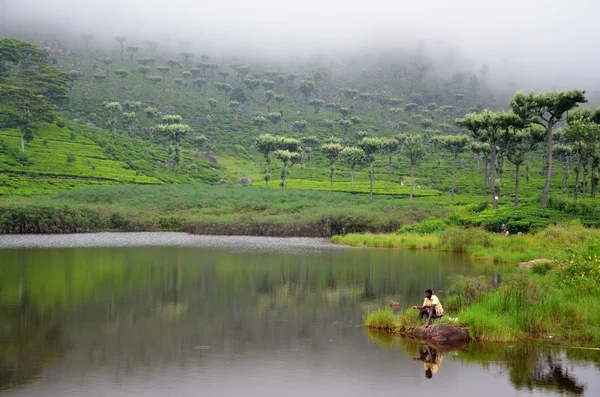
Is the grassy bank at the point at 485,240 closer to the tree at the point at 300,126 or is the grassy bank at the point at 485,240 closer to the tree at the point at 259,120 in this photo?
the tree at the point at 259,120

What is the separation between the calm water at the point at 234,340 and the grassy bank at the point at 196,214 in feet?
93.4

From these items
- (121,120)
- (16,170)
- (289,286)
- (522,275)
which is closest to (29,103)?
(16,170)

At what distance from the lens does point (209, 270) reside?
4131 centimetres

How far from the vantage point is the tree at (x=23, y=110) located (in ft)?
361

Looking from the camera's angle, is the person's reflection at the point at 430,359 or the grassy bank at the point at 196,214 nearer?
the person's reflection at the point at 430,359

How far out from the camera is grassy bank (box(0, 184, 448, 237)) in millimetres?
70375

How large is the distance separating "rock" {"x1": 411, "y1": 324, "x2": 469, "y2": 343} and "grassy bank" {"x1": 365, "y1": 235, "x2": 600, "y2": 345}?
0.42m

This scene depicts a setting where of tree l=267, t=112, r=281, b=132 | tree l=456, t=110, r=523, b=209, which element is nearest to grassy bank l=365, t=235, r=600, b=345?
tree l=456, t=110, r=523, b=209

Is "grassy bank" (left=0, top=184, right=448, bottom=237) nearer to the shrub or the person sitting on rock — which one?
the shrub

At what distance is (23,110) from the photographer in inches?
4456

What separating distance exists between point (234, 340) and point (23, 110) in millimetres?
104808

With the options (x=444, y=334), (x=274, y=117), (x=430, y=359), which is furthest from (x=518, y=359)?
(x=274, y=117)

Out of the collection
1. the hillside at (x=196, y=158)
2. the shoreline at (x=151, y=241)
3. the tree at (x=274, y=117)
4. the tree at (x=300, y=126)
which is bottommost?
the shoreline at (x=151, y=241)

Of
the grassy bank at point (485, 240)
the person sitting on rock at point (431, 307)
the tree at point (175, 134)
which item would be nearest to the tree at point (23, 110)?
the tree at point (175, 134)
